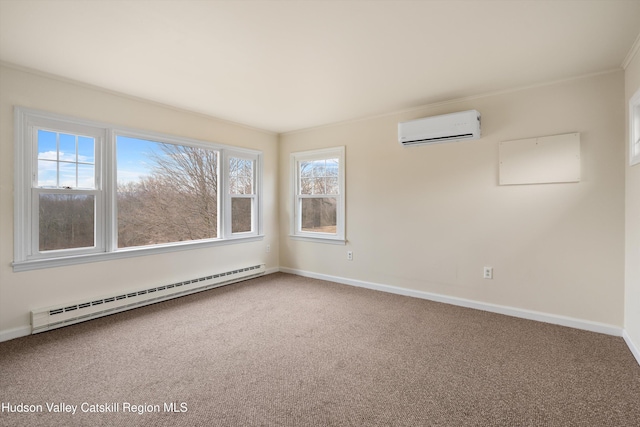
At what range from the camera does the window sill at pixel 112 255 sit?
2727 millimetres

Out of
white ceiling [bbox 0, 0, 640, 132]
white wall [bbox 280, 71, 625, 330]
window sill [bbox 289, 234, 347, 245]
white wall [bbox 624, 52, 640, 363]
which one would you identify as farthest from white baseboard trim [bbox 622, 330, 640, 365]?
window sill [bbox 289, 234, 347, 245]

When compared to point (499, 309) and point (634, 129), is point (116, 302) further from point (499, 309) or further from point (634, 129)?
point (634, 129)

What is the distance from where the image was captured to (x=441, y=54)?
2432 millimetres

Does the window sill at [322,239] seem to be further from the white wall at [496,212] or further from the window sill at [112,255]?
the window sill at [112,255]

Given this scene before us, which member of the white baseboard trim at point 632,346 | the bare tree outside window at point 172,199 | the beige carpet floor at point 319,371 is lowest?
the beige carpet floor at point 319,371

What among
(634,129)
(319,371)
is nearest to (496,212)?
(634,129)

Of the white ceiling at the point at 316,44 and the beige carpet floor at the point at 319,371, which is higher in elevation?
the white ceiling at the point at 316,44

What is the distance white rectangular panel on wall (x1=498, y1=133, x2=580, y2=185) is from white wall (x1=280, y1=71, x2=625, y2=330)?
76mm

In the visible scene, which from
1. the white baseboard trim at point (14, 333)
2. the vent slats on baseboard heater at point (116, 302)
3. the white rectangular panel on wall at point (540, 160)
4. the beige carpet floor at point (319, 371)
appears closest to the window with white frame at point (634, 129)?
the white rectangular panel on wall at point (540, 160)

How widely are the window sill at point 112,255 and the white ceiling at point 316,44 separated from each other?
69.8 inches

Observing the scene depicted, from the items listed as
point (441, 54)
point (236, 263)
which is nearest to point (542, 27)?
point (441, 54)

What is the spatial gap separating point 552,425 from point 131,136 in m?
4.41

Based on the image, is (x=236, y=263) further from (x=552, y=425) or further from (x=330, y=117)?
(x=552, y=425)

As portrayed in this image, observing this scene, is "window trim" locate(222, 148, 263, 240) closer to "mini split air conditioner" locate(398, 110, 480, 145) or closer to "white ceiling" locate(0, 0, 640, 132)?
"white ceiling" locate(0, 0, 640, 132)
